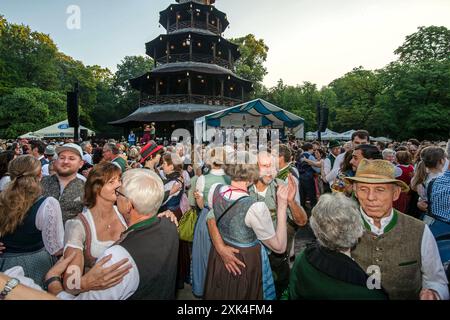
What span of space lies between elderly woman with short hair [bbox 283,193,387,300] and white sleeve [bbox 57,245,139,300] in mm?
1057

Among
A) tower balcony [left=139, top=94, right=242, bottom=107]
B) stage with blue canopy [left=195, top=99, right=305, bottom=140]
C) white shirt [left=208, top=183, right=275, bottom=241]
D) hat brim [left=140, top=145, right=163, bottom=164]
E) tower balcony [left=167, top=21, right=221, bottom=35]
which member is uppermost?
tower balcony [left=167, top=21, right=221, bottom=35]

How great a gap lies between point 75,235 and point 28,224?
0.54 metres

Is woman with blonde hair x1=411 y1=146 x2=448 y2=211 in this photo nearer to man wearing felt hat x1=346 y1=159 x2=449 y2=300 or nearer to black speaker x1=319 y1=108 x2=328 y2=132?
man wearing felt hat x1=346 y1=159 x2=449 y2=300

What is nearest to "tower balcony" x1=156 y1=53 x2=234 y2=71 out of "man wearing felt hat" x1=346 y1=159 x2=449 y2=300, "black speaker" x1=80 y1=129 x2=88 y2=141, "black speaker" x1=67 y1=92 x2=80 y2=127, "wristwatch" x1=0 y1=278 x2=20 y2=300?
"black speaker" x1=80 y1=129 x2=88 y2=141

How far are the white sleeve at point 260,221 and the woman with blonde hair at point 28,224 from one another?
1866mm

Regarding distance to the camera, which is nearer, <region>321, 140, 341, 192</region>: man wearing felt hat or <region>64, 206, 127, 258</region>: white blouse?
<region>64, 206, 127, 258</region>: white blouse

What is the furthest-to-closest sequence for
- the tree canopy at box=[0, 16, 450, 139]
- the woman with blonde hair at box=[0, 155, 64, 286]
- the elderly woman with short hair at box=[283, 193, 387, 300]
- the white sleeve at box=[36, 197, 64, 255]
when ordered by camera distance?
1. the tree canopy at box=[0, 16, 450, 139]
2. the white sleeve at box=[36, 197, 64, 255]
3. the woman with blonde hair at box=[0, 155, 64, 286]
4. the elderly woman with short hair at box=[283, 193, 387, 300]

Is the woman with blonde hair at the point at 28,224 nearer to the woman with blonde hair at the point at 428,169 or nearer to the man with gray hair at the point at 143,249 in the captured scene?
the man with gray hair at the point at 143,249

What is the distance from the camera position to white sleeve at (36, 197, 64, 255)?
91.0 inches

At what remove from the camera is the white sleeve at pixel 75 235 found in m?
2.05

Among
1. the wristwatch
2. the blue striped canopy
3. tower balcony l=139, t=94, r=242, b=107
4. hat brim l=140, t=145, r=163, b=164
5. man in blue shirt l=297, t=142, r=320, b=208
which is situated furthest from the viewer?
tower balcony l=139, t=94, r=242, b=107

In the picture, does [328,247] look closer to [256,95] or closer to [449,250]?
[449,250]

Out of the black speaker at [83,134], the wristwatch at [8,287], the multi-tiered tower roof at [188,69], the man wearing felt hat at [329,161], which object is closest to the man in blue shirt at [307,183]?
the man wearing felt hat at [329,161]

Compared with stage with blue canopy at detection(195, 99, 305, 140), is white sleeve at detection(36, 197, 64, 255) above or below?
below
